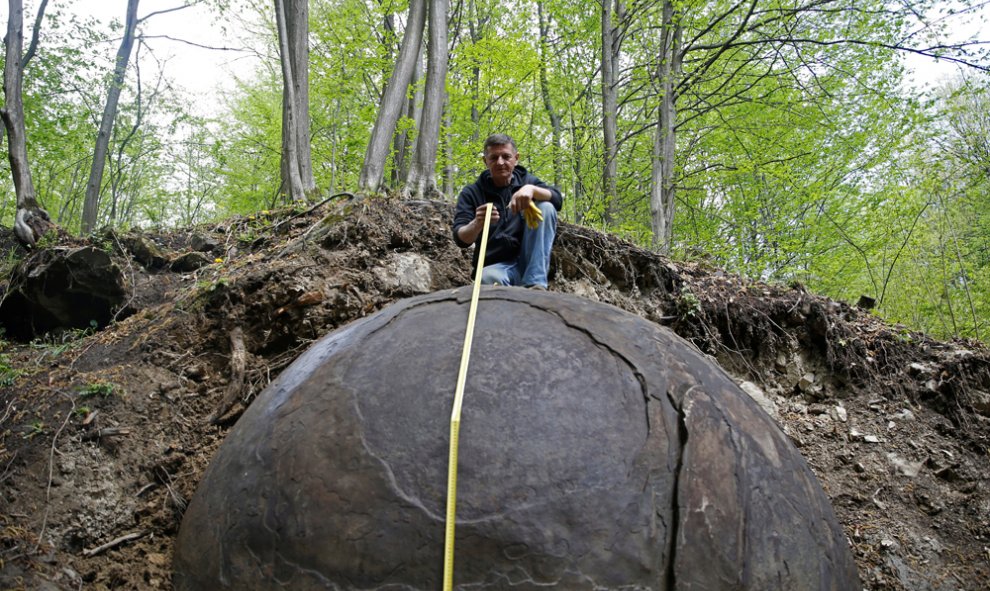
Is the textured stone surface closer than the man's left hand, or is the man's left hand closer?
the man's left hand

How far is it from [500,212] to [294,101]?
13.8 feet

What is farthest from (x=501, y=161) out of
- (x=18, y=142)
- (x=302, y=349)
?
(x=18, y=142)

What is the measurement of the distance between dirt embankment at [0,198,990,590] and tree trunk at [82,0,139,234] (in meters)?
7.19

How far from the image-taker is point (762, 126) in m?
10.2

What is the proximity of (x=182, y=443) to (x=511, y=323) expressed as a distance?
85.7 inches

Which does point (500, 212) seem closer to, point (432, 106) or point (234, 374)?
point (234, 374)

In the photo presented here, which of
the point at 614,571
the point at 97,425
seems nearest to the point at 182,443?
the point at 97,425

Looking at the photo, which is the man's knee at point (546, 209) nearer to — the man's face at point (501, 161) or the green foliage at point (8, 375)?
the man's face at point (501, 161)

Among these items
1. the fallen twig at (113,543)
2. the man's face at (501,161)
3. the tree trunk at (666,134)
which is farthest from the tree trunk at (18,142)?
the tree trunk at (666,134)

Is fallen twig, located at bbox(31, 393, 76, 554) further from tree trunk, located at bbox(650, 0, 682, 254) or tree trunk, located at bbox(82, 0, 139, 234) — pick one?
tree trunk, located at bbox(82, 0, 139, 234)

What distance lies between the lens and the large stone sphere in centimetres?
140

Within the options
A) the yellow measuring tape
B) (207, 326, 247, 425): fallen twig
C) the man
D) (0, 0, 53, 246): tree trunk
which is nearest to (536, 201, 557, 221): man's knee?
the man

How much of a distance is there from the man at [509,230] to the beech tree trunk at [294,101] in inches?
133

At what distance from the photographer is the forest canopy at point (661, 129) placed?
22.0ft
